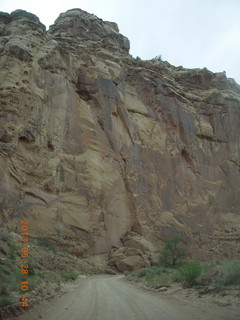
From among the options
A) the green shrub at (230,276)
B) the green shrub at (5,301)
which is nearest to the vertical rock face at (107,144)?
the green shrub at (5,301)

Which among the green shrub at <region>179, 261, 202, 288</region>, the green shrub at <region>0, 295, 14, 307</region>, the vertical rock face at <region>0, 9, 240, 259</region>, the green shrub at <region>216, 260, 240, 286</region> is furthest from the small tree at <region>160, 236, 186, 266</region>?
the green shrub at <region>0, 295, 14, 307</region>

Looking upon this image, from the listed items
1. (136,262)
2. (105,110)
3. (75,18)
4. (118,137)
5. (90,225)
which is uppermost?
(75,18)

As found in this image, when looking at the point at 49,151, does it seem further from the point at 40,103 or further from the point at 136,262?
the point at 136,262

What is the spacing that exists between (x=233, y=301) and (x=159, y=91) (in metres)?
33.2

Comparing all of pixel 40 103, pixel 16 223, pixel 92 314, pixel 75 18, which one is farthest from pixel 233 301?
A: pixel 75 18

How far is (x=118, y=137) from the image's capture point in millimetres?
32938

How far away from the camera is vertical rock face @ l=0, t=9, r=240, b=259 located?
25234mm

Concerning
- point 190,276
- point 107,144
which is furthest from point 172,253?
point 190,276

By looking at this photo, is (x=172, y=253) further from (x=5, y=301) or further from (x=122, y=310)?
(x=5, y=301)

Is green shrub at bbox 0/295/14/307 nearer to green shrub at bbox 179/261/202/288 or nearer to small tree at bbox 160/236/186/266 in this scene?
green shrub at bbox 179/261/202/288

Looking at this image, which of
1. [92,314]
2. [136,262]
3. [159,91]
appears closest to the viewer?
[92,314]

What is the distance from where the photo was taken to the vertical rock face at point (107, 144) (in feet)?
82.8

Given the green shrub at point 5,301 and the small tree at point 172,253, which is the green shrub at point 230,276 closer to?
the green shrub at point 5,301

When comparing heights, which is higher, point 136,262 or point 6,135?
point 6,135
